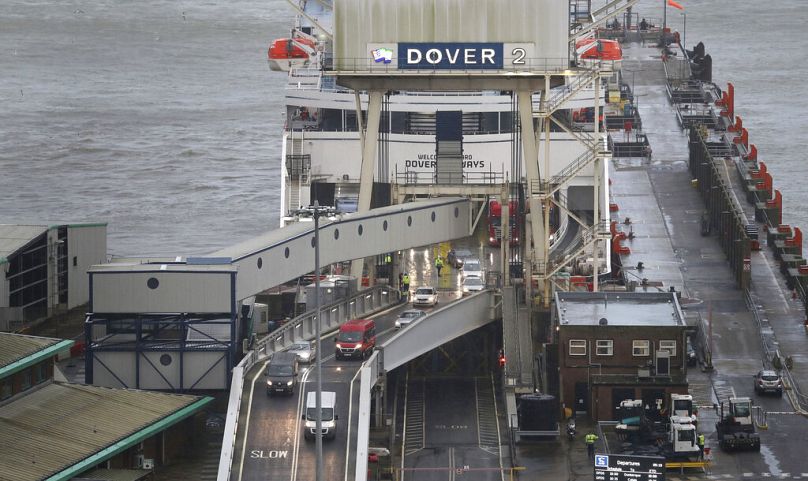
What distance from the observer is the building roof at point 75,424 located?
243 feet

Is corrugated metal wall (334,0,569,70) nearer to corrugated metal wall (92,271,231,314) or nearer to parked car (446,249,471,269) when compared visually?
parked car (446,249,471,269)

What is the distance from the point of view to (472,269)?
106000 mm

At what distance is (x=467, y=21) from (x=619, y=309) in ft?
50.6

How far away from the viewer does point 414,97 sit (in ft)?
393

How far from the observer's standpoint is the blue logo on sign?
319ft

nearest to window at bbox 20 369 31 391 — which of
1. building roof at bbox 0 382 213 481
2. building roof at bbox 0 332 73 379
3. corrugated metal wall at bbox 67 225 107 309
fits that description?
building roof at bbox 0 382 213 481

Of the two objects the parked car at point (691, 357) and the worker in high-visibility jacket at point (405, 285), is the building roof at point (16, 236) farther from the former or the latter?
the parked car at point (691, 357)

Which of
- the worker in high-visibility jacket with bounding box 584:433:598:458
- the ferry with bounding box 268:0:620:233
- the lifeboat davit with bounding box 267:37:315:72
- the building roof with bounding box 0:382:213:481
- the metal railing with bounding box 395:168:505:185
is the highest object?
the lifeboat davit with bounding box 267:37:315:72

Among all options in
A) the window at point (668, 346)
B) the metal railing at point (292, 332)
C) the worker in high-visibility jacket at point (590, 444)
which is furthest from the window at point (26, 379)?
the window at point (668, 346)

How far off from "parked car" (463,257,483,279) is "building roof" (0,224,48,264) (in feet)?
68.8

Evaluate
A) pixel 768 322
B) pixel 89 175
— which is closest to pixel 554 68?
pixel 768 322

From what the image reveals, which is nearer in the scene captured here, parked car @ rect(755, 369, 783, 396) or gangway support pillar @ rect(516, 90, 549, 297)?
parked car @ rect(755, 369, 783, 396)

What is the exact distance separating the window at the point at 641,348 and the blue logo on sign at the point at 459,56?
15.9 m

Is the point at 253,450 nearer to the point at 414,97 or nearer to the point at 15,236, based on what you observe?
the point at 15,236
